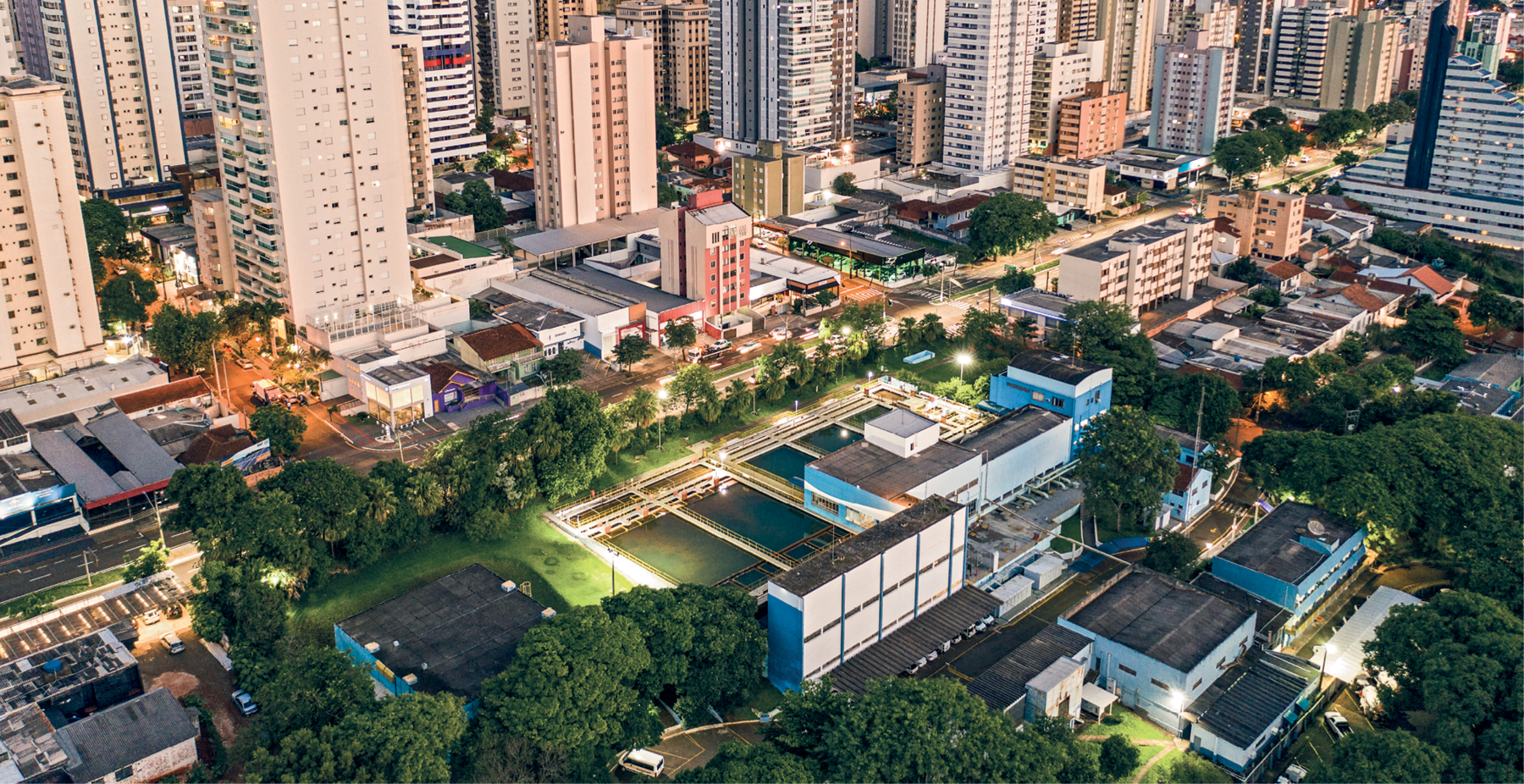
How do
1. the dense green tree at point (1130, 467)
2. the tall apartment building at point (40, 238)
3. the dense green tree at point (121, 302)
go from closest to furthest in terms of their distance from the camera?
the dense green tree at point (1130, 467), the tall apartment building at point (40, 238), the dense green tree at point (121, 302)

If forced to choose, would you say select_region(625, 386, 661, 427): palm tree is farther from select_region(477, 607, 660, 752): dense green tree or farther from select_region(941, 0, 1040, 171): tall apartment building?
select_region(941, 0, 1040, 171): tall apartment building

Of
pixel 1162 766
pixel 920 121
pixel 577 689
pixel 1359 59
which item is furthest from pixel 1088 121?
pixel 577 689

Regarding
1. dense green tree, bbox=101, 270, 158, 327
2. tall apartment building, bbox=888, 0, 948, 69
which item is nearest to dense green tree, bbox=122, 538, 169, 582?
dense green tree, bbox=101, 270, 158, 327

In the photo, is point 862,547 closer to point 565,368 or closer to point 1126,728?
point 1126,728

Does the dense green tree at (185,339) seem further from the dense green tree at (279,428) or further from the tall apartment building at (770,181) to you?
the tall apartment building at (770,181)

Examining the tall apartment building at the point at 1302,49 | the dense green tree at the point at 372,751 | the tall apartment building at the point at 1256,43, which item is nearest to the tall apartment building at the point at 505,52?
the tall apartment building at the point at 1256,43
